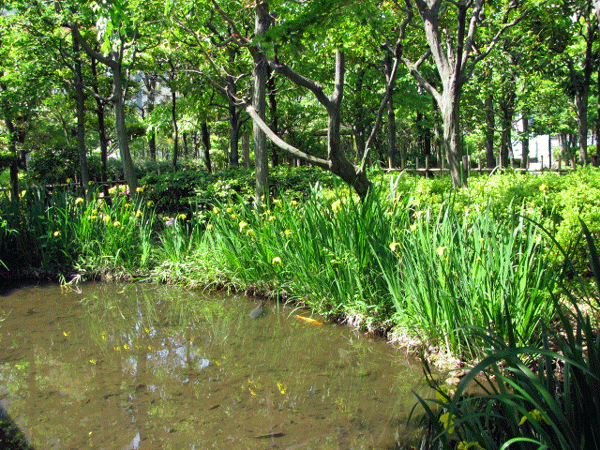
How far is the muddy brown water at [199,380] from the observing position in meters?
2.71

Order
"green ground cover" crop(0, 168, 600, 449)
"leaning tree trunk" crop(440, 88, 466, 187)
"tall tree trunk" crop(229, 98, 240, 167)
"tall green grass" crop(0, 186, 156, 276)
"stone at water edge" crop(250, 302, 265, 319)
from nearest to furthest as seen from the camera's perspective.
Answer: "green ground cover" crop(0, 168, 600, 449), "stone at water edge" crop(250, 302, 265, 319), "tall green grass" crop(0, 186, 156, 276), "leaning tree trunk" crop(440, 88, 466, 187), "tall tree trunk" crop(229, 98, 240, 167)

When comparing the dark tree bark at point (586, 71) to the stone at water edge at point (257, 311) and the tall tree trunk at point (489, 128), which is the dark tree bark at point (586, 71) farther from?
the stone at water edge at point (257, 311)

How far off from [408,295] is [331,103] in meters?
1.81

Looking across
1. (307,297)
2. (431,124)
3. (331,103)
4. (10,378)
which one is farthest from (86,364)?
(431,124)

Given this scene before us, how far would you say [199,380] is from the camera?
11.0 feet

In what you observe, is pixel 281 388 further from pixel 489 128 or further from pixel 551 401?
pixel 489 128

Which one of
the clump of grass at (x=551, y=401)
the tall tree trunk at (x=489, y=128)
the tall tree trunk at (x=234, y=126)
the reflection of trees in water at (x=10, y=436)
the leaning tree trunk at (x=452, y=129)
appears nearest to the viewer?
the clump of grass at (x=551, y=401)

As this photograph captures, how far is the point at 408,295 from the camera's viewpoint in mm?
3533

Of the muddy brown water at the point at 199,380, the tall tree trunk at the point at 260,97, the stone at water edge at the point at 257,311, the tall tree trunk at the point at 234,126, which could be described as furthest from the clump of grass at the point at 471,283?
the tall tree trunk at the point at 234,126

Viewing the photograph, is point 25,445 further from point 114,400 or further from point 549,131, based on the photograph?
point 549,131

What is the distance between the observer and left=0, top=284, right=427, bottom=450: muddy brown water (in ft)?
8.89

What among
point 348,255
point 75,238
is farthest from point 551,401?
point 75,238

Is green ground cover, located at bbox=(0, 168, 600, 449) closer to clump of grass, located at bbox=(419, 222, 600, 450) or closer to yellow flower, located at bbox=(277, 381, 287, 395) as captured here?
clump of grass, located at bbox=(419, 222, 600, 450)

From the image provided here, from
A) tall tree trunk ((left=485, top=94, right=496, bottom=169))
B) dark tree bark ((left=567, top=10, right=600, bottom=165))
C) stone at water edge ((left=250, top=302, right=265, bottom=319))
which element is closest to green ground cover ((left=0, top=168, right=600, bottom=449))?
stone at water edge ((left=250, top=302, right=265, bottom=319))
